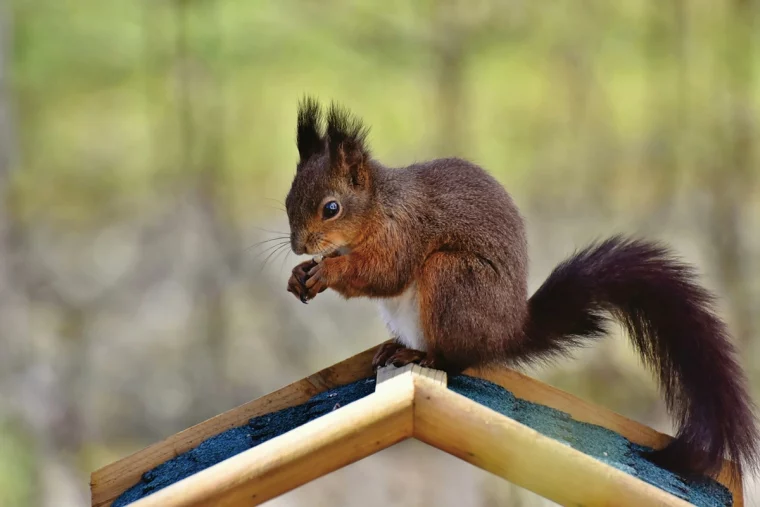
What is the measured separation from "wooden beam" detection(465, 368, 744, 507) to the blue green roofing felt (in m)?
0.02

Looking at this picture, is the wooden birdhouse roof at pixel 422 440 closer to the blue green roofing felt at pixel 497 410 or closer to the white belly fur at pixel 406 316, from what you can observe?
the blue green roofing felt at pixel 497 410

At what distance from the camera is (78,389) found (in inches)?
112

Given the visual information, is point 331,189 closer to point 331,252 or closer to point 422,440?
point 331,252

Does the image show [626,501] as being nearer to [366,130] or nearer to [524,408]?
[524,408]

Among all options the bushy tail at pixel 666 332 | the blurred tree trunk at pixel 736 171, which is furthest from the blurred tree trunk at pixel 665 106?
the bushy tail at pixel 666 332

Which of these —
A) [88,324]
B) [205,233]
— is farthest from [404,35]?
[88,324]

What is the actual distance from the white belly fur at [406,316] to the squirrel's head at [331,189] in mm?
128

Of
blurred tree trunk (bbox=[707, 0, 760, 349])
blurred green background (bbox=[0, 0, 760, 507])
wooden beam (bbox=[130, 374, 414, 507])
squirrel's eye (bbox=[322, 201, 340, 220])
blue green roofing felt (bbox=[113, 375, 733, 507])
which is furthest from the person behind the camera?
blurred tree trunk (bbox=[707, 0, 760, 349])

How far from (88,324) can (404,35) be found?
4.85 ft

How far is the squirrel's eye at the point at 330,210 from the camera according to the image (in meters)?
1.38

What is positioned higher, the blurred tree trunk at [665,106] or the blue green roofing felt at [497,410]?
the blurred tree trunk at [665,106]

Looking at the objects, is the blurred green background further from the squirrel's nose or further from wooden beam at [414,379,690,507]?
wooden beam at [414,379,690,507]

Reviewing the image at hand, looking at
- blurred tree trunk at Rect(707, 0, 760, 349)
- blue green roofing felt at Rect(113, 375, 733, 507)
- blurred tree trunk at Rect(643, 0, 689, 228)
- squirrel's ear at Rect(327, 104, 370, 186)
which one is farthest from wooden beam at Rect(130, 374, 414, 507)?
blurred tree trunk at Rect(707, 0, 760, 349)

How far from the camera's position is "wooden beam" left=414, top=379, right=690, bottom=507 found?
95 cm
